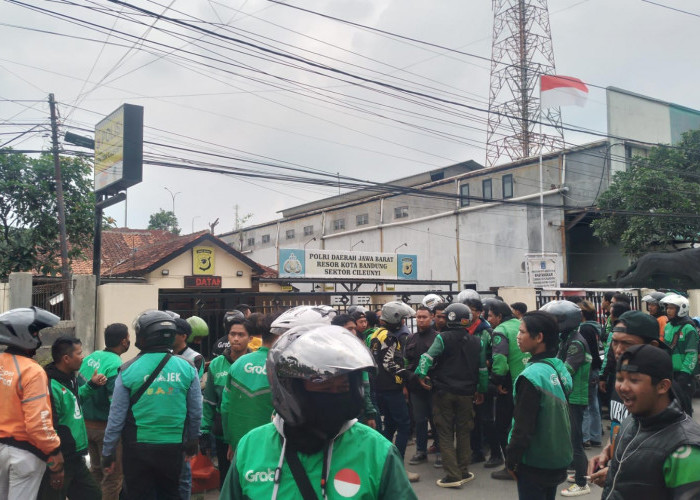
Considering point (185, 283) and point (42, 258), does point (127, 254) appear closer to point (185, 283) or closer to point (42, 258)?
point (185, 283)

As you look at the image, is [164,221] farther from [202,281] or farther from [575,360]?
[575,360]

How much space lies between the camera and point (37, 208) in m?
15.6

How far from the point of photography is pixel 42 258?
637 inches

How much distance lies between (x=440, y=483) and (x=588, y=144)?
83.2 feet

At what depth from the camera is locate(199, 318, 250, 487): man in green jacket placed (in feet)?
16.7

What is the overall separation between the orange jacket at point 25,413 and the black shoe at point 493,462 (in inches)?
195

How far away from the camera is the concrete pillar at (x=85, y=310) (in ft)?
28.1

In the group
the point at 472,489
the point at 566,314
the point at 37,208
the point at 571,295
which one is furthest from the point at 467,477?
the point at 37,208

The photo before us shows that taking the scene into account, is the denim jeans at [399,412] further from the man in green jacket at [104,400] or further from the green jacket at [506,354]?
the man in green jacket at [104,400]

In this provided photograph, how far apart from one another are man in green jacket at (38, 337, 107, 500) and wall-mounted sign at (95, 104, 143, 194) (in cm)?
671

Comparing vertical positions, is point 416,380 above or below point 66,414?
below

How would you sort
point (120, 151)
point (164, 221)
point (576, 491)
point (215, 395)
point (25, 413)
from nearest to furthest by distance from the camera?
1. point (25, 413)
2. point (215, 395)
3. point (576, 491)
4. point (120, 151)
5. point (164, 221)

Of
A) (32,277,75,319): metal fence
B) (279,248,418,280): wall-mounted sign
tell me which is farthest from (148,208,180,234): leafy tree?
(32,277,75,319): metal fence

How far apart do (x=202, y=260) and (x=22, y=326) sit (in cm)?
1742
